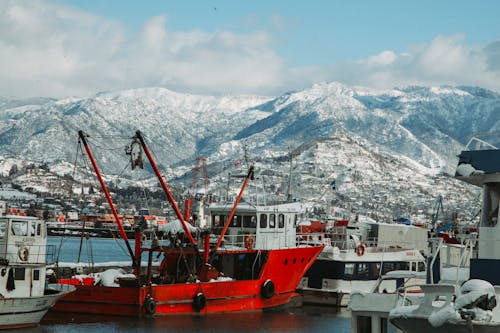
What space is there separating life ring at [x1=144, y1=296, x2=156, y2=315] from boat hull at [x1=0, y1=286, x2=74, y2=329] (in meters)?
3.75

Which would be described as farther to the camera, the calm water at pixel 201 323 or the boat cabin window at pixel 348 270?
the boat cabin window at pixel 348 270

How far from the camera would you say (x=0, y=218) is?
3256 centimetres

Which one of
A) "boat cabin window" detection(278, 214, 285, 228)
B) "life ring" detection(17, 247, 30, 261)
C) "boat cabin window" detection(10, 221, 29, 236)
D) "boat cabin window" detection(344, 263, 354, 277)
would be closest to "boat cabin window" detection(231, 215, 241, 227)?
"boat cabin window" detection(278, 214, 285, 228)

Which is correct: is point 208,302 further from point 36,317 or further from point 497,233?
point 497,233

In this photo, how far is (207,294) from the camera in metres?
38.4

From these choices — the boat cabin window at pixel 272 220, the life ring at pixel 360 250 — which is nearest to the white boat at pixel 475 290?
the boat cabin window at pixel 272 220

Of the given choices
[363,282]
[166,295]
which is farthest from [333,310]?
[166,295]

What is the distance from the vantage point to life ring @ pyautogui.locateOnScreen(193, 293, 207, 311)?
3775 centimetres

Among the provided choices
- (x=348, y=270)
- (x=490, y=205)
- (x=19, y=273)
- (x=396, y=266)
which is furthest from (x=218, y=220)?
(x=490, y=205)

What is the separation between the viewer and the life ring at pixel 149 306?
36.0 m

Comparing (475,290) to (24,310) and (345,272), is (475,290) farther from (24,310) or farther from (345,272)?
(345,272)

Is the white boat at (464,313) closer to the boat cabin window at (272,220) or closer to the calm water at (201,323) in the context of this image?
the calm water at (201,323)

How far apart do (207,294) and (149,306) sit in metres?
3.28

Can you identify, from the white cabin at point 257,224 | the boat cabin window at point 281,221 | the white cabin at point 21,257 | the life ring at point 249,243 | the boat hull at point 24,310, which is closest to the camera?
the boat hull at point 24,310
